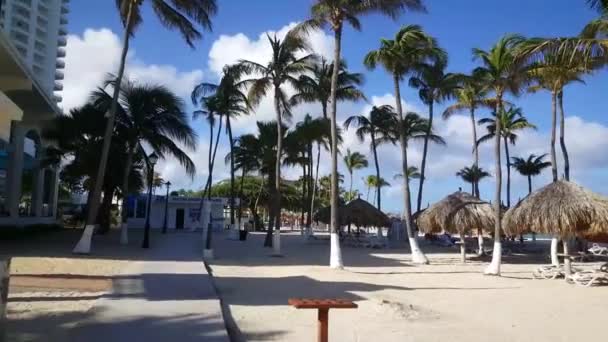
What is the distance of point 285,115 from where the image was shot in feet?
96.3

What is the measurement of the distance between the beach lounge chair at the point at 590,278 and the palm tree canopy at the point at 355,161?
186 ft

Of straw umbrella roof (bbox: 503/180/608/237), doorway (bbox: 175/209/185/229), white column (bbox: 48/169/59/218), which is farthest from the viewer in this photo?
doorway (bbox: 175/209/185/229)

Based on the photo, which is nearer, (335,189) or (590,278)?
(590,278)

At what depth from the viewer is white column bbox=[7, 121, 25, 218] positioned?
29.7 metres

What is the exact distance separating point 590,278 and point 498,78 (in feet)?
22.0

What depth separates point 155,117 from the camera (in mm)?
26938

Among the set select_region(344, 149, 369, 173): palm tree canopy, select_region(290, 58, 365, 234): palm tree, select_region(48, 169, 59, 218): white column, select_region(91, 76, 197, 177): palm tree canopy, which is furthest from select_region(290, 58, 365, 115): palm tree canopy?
select_region(344, 149, 369, 173): palm tree canopy

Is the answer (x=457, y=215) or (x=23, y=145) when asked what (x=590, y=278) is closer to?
(x=457, y=215)

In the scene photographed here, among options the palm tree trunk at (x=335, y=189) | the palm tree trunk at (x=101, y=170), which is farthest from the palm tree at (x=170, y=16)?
the palm tree trunk at (x=335, y=189)

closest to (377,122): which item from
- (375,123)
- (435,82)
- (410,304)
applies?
(375,123)

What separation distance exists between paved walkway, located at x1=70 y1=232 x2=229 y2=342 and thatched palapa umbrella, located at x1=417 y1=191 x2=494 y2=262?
40.7 feet

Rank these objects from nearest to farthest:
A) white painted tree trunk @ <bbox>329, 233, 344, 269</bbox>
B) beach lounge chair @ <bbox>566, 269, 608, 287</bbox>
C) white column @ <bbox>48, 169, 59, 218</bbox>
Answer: beach lounge chair @ <bbox>566, 269, 608, 287</bbox>, white painted tree trunk @ <bbox>329, 233, 344, 269</bbox>, white column @ <bbox>48, 169, 59, 218</bbox>

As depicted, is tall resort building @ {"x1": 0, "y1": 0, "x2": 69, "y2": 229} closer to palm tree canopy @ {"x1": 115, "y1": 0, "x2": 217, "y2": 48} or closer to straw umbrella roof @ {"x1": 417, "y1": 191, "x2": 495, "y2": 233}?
palm tree canopy @ {"x1": 115, "y1": 0, "x2": 217, "y2": 48}

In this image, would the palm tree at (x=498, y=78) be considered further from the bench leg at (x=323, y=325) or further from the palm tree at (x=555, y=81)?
the bench leg at (x=323, y=325)
